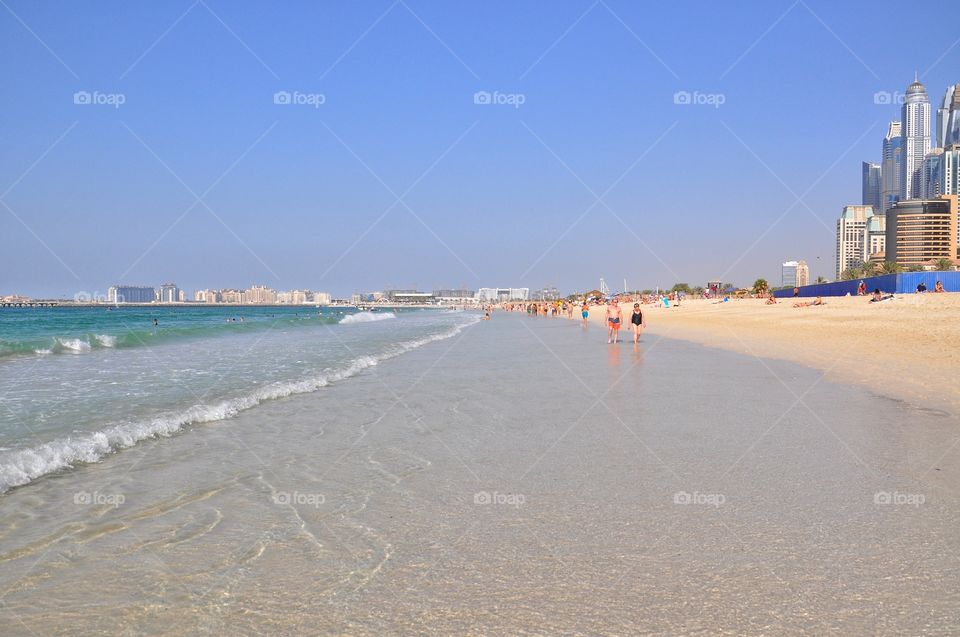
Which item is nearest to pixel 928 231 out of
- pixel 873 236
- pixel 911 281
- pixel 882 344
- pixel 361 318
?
pixel 873 236

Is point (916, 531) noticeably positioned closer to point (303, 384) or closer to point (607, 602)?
point (607, 602)

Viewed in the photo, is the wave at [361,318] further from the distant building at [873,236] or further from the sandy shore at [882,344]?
the distant building at [873,236]

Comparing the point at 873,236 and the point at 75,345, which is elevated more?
the point at 873,236

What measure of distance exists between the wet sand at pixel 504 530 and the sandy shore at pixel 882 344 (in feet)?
11.5

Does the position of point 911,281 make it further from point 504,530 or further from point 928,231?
point 928,231

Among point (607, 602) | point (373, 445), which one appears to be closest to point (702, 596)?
point (607, 602)

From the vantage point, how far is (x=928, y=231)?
147 meters

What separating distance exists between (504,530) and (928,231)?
17881cm

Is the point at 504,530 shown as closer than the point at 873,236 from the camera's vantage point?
Yes

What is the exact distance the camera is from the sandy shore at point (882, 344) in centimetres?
1173

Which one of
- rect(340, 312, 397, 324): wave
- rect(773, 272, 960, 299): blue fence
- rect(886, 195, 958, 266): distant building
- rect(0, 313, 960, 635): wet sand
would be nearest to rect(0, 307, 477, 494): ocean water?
rect(0, 313, 960, 635): wet sand

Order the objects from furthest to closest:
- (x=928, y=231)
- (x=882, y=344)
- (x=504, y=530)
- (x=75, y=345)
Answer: (x=928, y=231) < (x=75, y=345) < (x=882, y=344) < (x=504, y=530)

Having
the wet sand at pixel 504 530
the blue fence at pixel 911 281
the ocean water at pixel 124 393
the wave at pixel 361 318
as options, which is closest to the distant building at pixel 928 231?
the blue fence at pixel 911 281

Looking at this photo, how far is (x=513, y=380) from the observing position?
13.3m
